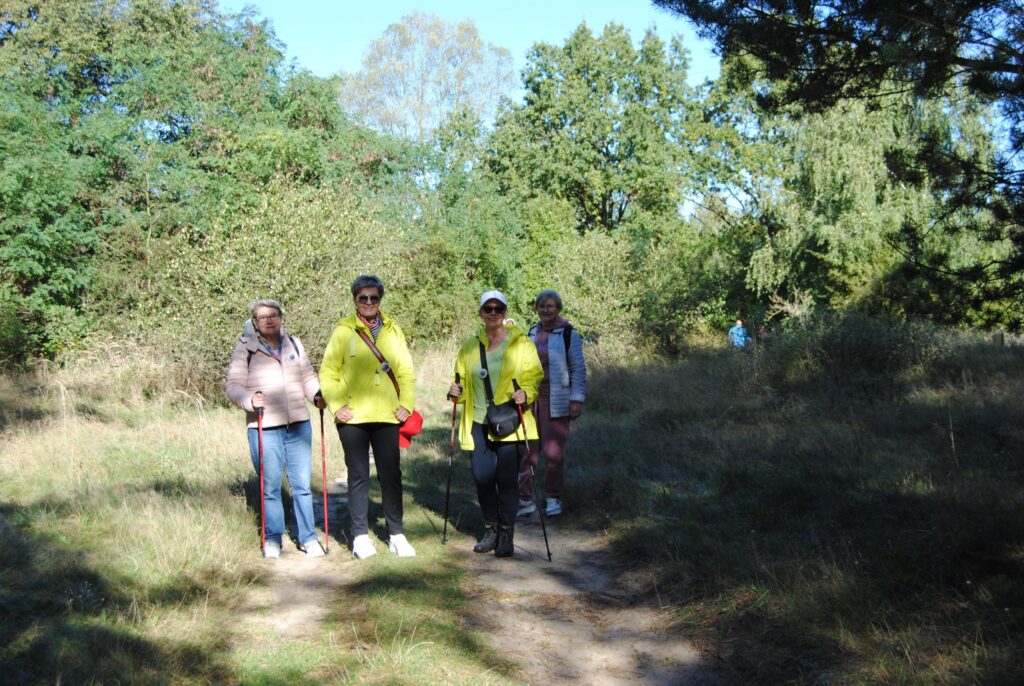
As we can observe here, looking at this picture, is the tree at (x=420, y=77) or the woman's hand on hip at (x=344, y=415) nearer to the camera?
the woman's hand on hip at (x=344, y=415)

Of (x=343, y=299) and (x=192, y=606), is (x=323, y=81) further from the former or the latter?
(x=192, y=606)

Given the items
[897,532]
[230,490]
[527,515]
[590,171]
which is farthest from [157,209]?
[590,171]

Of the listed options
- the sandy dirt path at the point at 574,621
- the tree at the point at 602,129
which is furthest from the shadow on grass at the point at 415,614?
the tree at the point at 602,129

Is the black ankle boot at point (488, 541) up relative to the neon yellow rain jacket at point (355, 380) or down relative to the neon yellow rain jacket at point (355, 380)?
down

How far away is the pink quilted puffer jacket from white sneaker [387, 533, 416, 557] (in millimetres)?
1149

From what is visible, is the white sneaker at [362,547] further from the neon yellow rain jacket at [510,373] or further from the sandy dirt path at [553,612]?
the neon yellow rain jacket at [510,373]

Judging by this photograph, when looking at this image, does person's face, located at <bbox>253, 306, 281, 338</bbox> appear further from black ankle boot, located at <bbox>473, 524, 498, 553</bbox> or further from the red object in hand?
black ankle boot, located at <bbox>473, 524, 498, 553</bbox>

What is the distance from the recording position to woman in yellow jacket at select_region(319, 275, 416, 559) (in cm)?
648

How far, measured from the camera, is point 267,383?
652 centimetres

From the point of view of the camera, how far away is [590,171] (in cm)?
4144

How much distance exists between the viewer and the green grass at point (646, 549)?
4.36 m

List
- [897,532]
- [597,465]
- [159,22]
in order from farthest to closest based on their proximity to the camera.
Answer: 1. [159,22]
2. [597,465]
3. [897,532]

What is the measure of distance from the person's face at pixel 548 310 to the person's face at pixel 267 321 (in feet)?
8.31

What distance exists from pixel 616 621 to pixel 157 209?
1684cm
